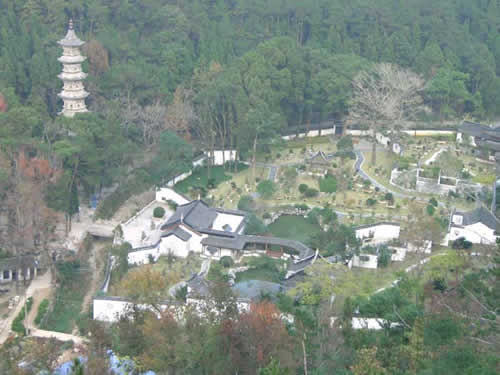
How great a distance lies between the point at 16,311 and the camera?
2456cm

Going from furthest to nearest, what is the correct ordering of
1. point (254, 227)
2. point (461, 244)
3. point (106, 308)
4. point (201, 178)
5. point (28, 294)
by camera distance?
1. point (201, 178)
2. point (254, 227)
3. point (461, 244)
4. point (28, 294)
5. point (106, 308)

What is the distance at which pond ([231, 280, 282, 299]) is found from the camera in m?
22.8

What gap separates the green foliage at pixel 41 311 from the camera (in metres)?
24.0

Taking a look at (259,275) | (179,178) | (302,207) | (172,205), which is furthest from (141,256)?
(179,178)

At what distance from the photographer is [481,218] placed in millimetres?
27078

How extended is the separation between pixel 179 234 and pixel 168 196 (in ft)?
15.7

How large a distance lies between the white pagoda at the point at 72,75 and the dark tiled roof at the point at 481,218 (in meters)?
18.1

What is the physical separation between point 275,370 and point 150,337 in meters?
4.39

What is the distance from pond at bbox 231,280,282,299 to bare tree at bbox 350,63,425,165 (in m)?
13.3

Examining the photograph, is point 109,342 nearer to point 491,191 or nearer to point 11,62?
point 491,191

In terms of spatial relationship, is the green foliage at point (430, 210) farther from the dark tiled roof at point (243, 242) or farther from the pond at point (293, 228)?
the dark tiled roof at point (243, 242)

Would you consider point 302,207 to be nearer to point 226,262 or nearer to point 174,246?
point 226,262

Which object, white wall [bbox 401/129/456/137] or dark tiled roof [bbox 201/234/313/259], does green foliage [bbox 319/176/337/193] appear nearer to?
dark tiled roof [bbox 201/234/313/259]

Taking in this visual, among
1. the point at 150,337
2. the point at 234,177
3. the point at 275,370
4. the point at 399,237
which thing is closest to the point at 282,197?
the point at 234,177
